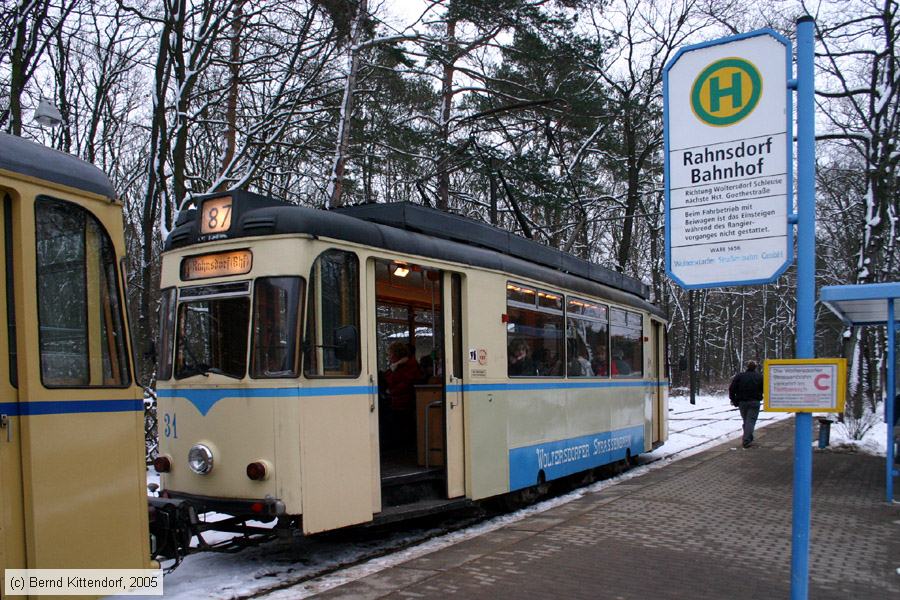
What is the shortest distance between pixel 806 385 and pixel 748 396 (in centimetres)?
1292

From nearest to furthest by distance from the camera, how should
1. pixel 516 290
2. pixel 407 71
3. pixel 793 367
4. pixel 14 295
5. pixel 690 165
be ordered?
pixel 14 295
pixel 793 367
pixel 690 165
pixel 516 290
pixel 407 71

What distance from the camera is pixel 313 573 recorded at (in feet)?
22.5

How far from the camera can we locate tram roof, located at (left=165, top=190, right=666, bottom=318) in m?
6.78

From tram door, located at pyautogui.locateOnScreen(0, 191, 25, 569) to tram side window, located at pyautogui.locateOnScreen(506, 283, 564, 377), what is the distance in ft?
18.8

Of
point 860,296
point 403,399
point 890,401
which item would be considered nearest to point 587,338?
point 403,399

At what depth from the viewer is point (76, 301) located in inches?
185

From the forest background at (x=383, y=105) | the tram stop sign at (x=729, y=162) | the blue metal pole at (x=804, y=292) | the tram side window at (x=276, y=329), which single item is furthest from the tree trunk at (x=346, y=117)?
the blue metal pole at (x=804, y=292)

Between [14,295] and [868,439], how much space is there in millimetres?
17499

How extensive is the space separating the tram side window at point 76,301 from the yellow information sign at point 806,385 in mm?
3940

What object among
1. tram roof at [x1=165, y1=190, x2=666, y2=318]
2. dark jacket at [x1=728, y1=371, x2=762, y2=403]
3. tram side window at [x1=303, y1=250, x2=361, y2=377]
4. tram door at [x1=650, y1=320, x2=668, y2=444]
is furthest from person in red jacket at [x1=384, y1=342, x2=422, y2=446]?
dark jacket at [x1=728, y1=371, x2=762, y2=403]

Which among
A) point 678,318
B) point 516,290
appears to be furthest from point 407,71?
point 678,318

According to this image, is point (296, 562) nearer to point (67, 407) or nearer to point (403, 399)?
point (403, 399)

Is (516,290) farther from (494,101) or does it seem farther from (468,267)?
(494,101)

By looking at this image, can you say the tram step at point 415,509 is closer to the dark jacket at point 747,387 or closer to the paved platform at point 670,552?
the paved platform at point 670,552
